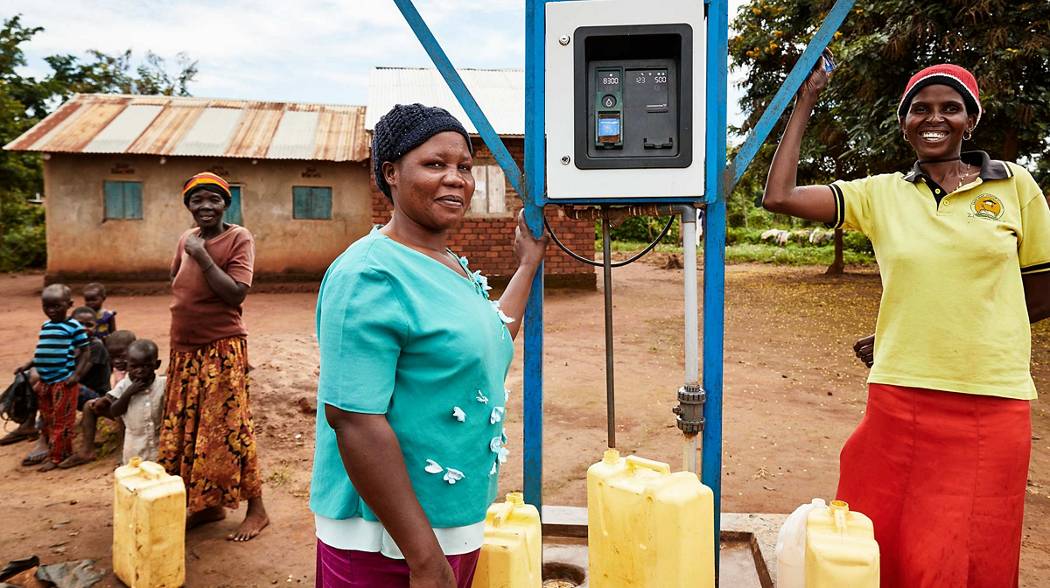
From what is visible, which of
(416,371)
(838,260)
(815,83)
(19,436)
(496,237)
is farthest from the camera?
(838,260)

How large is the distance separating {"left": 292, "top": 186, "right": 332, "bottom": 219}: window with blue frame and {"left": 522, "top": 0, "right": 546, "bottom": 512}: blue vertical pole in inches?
444

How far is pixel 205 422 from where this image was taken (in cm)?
316

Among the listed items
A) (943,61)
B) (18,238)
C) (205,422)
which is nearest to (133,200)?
(18,238)

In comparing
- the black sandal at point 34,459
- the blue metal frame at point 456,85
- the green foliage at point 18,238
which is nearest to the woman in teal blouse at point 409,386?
the blue metal frame at point 456,85

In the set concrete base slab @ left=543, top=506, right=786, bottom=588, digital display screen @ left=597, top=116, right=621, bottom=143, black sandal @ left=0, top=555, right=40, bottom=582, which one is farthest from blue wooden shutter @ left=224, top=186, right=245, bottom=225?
digital display screen @ left=597, top=116, right=621, bottom=143

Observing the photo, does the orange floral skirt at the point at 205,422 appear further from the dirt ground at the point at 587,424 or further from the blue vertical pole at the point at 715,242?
the blue vertical pole at the point at 715,242

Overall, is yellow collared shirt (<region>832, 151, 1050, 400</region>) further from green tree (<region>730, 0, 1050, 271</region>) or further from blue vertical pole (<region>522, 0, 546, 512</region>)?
green tree (<region>730, 0, 1050, 271</region>)

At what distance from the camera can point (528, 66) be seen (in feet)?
7.22

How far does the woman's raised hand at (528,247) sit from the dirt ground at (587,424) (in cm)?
179

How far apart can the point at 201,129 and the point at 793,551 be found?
1333cm

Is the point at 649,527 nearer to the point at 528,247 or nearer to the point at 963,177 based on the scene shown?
the point at 528,247

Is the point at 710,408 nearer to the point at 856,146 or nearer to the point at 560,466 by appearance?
the point at 560,466

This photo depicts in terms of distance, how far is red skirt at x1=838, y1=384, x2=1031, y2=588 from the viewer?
6.19ft

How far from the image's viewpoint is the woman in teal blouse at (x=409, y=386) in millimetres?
1248
